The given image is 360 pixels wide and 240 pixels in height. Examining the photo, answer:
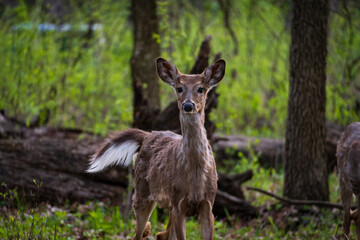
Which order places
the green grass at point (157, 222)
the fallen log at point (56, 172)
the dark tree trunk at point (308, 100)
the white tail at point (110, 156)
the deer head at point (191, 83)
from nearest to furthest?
the deer head at point (191, 83)
the white tail at point (110, 156)
the green grass at point (157, 222)
the dark tree trunk at point (308, 100)
the fallen log at point (56, 172)

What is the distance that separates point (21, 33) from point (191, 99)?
5480 millimetres

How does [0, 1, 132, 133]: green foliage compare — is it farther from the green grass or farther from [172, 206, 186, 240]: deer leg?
[172, 206, 186, 240]: deer leg

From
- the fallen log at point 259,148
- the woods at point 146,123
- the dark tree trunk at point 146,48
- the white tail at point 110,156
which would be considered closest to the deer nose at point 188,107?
the woods at point 146,123

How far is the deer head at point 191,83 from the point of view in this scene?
481 cm

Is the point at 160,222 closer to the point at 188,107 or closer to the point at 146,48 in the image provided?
the point at 188,107

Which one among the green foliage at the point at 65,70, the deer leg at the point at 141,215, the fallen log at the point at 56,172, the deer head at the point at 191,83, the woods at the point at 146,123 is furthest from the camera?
the green foliage at the point at 65,70

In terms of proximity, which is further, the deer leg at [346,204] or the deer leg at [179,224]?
the deer leg at [346,204]

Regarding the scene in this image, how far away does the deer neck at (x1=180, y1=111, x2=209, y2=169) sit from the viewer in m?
4.75

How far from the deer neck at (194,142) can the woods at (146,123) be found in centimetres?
6

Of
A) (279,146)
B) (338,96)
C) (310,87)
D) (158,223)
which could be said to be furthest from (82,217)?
(338,96)

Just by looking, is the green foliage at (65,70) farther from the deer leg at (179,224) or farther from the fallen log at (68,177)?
the deer leg at (179,224)

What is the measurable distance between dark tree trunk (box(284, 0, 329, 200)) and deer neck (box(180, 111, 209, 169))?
2.50m

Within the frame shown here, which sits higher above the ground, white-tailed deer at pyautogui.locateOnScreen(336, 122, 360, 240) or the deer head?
the deer head

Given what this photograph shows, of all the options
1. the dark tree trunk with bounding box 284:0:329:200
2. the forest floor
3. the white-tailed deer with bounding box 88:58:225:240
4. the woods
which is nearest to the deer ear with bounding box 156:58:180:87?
the white-tailed deer with bounding box 88:58:225:240
